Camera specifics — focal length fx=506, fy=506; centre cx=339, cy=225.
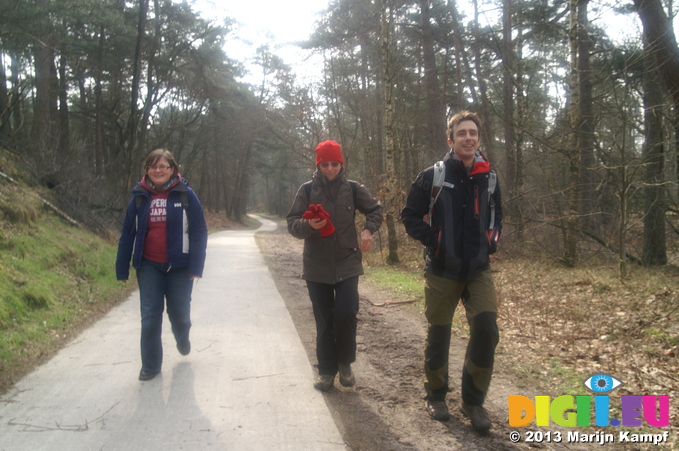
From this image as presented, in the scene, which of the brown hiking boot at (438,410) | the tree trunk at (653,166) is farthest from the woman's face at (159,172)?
the tree trunk at (653,166)

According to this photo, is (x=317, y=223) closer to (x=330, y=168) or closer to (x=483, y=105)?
(x=330, y=168)

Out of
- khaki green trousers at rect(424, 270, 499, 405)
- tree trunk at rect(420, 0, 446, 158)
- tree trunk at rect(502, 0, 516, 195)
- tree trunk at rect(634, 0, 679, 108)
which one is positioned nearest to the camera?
khaki green trousers at rect(424, 270, 499, 405)

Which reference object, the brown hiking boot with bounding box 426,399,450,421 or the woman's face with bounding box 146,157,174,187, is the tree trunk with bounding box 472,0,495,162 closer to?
the woman's face with bounding box 146,157,174,187

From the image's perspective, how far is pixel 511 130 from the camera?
1460 cm

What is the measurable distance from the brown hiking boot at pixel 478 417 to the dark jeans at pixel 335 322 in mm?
1113

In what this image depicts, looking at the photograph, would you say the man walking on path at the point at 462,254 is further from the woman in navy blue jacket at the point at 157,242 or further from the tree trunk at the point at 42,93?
the tree trunk at the point at 42,93

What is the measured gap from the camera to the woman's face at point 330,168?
4230mm

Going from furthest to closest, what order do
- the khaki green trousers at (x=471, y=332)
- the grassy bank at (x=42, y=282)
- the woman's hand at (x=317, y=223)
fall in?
1. the grassy bank at (x=42, y=282)
2. the woman's hand at (x=317, y=223)
3. the khaki green trousers at (x=471, y=332)

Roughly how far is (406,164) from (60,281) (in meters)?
17.7

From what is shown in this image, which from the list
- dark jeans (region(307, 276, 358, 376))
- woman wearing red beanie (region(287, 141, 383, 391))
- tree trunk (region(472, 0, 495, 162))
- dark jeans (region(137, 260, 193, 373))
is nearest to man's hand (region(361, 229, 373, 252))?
woman wearing red beanie (region(287, 141, 383, 391))

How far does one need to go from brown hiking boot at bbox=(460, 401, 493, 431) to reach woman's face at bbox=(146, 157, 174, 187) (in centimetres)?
312

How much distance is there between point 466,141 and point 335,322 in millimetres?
1789

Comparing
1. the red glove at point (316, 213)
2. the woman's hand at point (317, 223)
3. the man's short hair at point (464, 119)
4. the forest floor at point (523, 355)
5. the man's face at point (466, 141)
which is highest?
the man's short hair at point (464, 119)

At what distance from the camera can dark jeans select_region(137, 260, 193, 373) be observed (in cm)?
449
